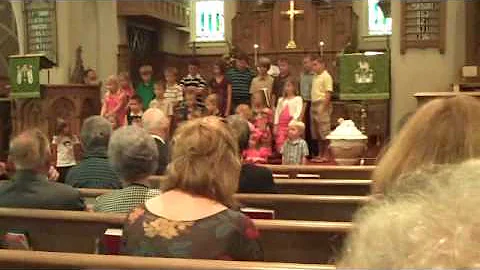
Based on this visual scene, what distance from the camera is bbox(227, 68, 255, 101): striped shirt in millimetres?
9125

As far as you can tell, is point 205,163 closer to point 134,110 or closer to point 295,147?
point 295,147

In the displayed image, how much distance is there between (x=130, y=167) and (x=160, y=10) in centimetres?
938

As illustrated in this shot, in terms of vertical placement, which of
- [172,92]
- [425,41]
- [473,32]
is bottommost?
[172,92]

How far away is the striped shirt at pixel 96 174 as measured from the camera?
3895 mm

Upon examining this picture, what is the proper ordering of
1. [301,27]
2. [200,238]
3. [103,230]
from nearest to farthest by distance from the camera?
[200,238]
[103,230]
[301,27]

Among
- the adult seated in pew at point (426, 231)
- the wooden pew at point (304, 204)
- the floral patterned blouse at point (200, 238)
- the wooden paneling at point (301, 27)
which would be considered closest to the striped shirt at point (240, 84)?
the wooden paneling at point (301, 27)

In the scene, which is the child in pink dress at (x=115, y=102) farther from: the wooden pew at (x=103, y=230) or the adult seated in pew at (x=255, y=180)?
the wooden pew at (x=103, y=230)

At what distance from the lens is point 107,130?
3.99 metres

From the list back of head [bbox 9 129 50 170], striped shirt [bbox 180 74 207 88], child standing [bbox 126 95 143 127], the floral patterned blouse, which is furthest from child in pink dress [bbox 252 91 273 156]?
the floral patterned blouse

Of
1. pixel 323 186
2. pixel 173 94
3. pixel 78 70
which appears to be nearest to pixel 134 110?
pixel 173 94

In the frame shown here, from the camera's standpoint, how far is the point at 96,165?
390cm

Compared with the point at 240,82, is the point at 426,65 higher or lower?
higher

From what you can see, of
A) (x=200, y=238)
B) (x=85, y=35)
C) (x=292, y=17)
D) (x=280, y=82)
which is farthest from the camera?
(x=292, y=17)

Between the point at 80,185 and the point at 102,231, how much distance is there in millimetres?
1211
